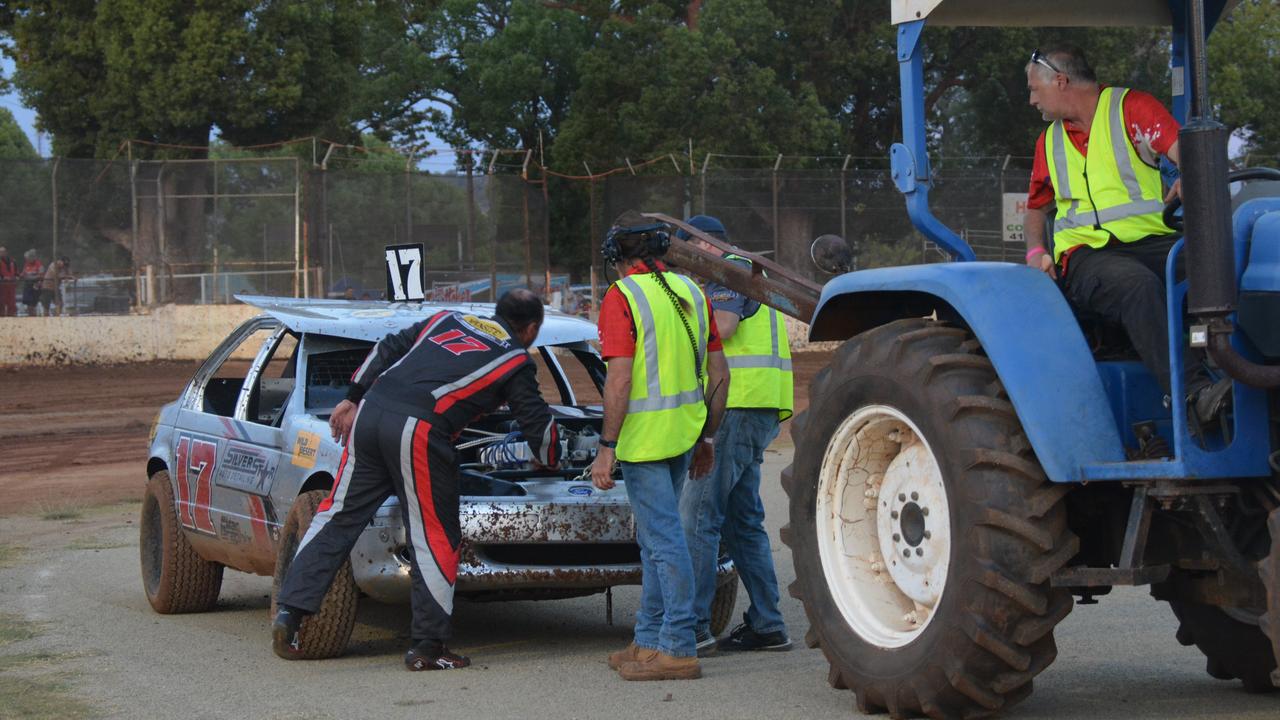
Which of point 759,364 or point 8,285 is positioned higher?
point 8,285

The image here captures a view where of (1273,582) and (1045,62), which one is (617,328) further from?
(1273,582)

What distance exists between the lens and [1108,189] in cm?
550

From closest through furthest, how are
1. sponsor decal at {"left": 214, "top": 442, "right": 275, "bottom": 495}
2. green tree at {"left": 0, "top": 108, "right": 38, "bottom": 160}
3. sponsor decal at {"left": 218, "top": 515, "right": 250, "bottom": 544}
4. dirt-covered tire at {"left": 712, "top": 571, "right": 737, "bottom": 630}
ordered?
dirt-covered tire at {"left": 712, "top": 571, "right": 737, "bottom": 630} < sponsor decal at {"left": 214, "top": 442, "right": 275, "bottom": 495} < sponsor decal at {"left": 218, "top": 515, "right": 250, "bottom": 544} < green tree at {"left": 0, "top": 108, "right": 38, "bottom": 160}

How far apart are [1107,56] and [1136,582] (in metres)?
33.8

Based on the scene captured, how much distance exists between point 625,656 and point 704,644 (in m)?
0.72

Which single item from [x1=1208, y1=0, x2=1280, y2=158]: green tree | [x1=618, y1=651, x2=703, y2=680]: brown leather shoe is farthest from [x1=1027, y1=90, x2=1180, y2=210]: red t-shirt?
[x1=1208, y1=0, x2=1280, y2=158]: green tree

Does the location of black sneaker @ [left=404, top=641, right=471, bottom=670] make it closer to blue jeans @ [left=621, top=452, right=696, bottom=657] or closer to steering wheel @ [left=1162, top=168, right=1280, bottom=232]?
blue jeans @ [left=621, top=452, right=696, bottom=657]

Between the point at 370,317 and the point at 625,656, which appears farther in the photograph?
the point at 370,317

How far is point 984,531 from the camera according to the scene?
5078 mm

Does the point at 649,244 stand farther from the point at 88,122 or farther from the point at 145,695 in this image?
the point at 88,122

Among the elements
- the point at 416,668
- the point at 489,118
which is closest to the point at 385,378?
the point at 416,668

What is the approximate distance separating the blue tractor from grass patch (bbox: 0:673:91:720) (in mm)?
2887

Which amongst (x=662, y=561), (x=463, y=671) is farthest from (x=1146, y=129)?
(x=463, y=671)

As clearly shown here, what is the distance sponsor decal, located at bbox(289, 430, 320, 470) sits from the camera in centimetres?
795
